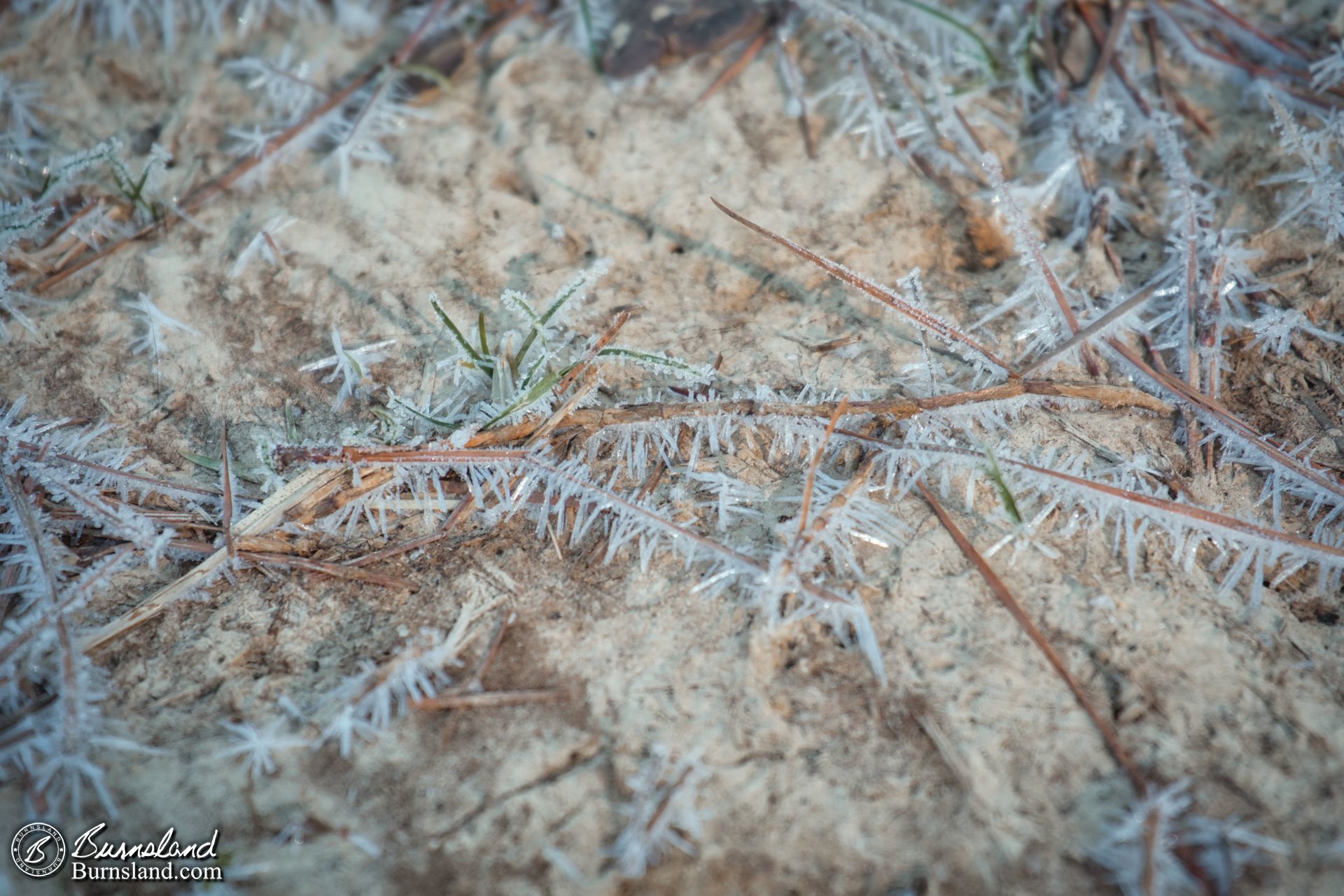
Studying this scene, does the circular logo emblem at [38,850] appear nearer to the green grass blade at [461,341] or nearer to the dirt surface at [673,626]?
the dirt surface at [673,626]

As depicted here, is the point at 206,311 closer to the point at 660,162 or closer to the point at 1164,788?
the point at 660,162

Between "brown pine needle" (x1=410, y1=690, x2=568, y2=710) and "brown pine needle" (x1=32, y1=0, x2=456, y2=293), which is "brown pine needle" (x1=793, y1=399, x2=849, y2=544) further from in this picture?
"brown pine needle" (x1=32, y1=0, x2=456, y2=293)

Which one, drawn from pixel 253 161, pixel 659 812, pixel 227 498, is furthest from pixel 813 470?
pixel 253 161

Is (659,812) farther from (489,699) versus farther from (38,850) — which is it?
(38,850)

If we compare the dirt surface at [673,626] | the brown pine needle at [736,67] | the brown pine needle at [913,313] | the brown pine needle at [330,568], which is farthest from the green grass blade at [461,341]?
the brown pine needle at [736,67]

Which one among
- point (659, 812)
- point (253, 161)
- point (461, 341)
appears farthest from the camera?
point (253, 161)

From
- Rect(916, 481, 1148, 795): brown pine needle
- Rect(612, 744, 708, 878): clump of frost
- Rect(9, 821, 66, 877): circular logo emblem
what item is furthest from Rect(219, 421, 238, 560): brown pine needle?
Rect(916, 481, 1148, 795): brown pine needle

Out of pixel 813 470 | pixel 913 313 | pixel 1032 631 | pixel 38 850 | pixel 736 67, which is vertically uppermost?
pixel 736 67

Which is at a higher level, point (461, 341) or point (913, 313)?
point (913, 313)
